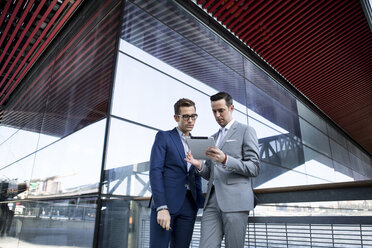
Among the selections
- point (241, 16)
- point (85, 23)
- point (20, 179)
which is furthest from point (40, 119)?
point (241, 16)

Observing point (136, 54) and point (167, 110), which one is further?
point (167, 110)

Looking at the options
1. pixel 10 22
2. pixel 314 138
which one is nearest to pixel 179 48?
pixel 10 22

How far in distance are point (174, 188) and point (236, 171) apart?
469 millimetres

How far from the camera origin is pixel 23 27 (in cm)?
674

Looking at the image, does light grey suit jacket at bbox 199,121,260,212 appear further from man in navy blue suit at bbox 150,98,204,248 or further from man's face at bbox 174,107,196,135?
man's face at bbox 174,107,196,135

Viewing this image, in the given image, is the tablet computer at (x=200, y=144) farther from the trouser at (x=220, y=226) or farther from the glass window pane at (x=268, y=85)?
the glass window pane at (x=268, y=85)

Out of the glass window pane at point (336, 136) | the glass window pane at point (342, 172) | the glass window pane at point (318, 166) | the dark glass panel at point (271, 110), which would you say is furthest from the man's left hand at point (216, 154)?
the glass window pane at point (336, 136)

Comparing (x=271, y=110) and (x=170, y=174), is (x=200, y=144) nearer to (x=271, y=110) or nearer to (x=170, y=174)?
(x=170, y=174)

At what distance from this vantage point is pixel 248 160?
1733mm

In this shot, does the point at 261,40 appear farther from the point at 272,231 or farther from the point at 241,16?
the point at 272,231

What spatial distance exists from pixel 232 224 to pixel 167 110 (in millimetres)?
3233

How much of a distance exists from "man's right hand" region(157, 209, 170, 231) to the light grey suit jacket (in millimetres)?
344

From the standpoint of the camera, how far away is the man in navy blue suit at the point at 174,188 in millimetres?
1784

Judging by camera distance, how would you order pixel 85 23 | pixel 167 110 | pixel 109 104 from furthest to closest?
pixel 85 23
pixel 167 110
pixel 109 104
